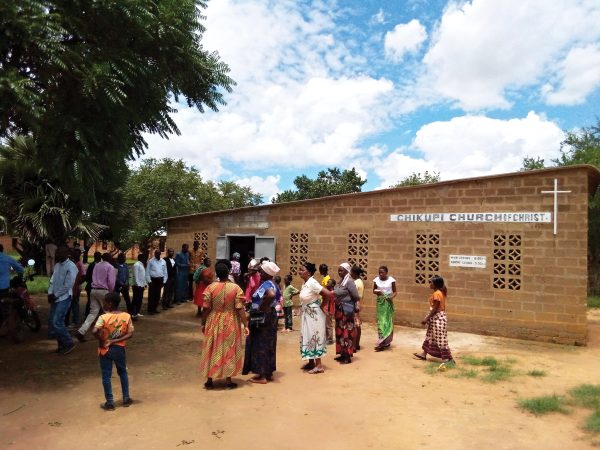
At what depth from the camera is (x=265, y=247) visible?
40.5ft

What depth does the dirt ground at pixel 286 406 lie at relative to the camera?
4188mm

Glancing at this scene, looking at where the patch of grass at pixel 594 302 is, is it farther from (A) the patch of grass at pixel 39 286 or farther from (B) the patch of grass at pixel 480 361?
(A) the patch of grass at pixel 39 286

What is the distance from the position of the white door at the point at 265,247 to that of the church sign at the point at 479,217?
10.9 ft

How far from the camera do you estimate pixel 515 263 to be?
9.23 m

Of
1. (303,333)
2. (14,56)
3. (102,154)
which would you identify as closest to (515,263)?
(303,333)

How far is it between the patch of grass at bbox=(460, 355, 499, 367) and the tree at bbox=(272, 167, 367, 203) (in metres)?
35.6

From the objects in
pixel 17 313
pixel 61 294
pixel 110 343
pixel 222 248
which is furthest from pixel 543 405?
pixel 222 248

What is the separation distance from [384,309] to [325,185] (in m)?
36.5

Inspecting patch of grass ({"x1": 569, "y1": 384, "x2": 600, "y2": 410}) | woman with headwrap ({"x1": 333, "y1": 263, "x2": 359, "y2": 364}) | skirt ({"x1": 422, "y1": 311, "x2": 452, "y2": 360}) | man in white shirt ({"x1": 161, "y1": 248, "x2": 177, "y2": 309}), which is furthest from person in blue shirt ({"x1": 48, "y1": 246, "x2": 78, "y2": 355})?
patch of grass ({"x1": 569, "y1": 384, "x2": 600, "y2": 410})

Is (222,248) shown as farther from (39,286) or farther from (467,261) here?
(467,261)

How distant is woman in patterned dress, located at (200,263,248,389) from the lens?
218 inches

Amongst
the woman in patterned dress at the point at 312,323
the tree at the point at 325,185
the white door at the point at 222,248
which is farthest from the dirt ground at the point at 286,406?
the tree at the point at 325,185

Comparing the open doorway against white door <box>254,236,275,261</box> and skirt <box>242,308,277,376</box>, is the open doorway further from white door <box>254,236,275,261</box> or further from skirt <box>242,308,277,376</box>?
skirt <box>242,308,277,376</box>

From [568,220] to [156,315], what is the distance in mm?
8990
